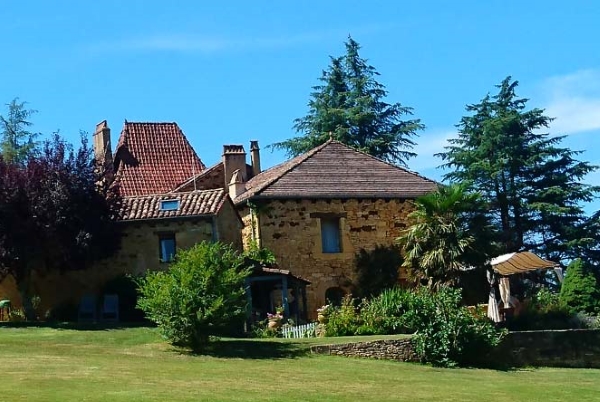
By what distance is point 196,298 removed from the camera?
25.6m

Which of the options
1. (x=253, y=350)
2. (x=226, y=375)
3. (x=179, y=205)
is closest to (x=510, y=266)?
(x=179, y=205)

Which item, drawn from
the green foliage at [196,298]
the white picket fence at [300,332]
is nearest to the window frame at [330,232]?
the white picket fence at [300,332]

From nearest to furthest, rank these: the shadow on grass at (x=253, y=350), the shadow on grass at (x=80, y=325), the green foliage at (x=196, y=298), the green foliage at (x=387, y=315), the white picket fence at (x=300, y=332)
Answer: the shadow on grass at (x=253, y=350), the green foliage at (x=196, y=298), the shadow on grass at (x=80, y=325), the green foliage at (x=387, y=315), the white picket fence at (x=300, y=332)

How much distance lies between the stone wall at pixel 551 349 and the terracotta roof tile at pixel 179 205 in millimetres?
11588

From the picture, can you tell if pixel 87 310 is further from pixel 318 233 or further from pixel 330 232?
pixel 330 232

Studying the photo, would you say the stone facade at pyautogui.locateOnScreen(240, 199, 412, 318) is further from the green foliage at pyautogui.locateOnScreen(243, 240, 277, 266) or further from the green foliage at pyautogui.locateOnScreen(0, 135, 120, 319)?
the green foliage at pyautogui.locateOnScreen(0, 135, 120, 319)

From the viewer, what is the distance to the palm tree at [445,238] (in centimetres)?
3388

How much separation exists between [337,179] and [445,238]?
23.4 ft

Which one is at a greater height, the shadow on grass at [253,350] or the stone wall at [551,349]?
the shadow on grass at [253,350]

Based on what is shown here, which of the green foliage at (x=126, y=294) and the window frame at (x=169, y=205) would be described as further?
the window frame at (x=169, y=205)

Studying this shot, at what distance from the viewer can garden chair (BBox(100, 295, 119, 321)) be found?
3351 cm

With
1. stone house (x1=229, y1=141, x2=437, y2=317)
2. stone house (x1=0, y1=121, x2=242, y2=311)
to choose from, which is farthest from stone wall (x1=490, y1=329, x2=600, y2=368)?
stone house (x1=0, y1=121, x2=242, y2=311)

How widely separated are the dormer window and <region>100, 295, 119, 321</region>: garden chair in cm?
384

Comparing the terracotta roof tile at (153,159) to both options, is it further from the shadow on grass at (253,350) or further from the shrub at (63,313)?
the shadow on grass at (253,350)
